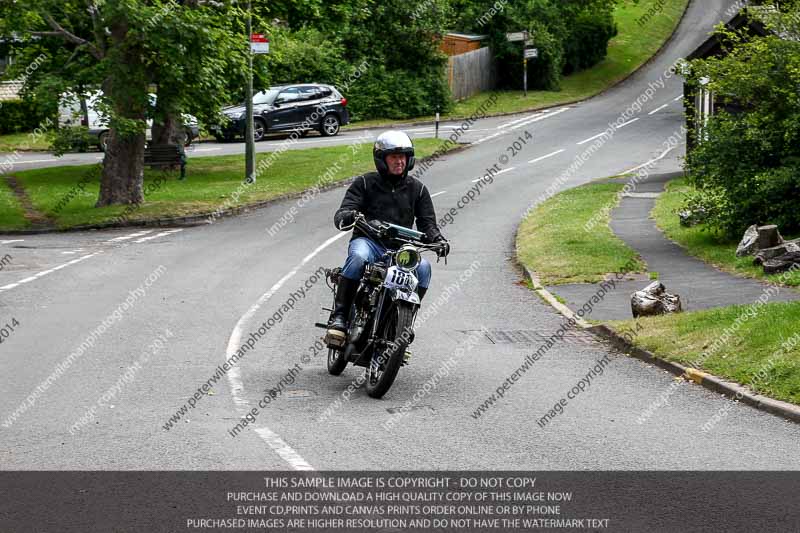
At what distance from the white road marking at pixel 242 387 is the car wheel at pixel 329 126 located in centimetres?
2566

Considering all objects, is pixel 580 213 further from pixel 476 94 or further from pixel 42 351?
pixel 476 94

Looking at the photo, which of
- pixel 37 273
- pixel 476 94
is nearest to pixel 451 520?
pixel 37 273

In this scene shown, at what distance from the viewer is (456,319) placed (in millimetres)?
14547

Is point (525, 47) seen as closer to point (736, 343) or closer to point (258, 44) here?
point (258, 44)

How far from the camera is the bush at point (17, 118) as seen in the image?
44.3 meters

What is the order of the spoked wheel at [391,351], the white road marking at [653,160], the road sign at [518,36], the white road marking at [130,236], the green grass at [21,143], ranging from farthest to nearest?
the road sign at [518,36], the green grass at [21,143], the white road marking at [653,160], the white road marking at [130,236], the spoked wheel at [391,351]

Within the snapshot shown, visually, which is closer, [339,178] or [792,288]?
[792,288]

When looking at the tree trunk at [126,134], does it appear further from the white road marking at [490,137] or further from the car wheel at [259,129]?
the white road marking at [490,137]

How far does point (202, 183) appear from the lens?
32188 millimetres

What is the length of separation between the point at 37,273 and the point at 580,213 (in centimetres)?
1183

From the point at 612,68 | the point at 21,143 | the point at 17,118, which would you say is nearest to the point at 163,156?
the point at 21,143

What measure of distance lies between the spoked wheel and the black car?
3331 cm

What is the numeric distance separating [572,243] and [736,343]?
9.21m

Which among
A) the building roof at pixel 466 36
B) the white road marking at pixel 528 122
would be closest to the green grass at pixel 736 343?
the white road marking at pixel 528 122
